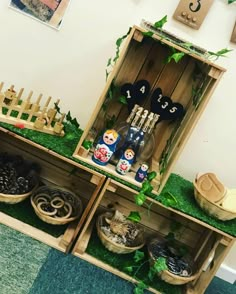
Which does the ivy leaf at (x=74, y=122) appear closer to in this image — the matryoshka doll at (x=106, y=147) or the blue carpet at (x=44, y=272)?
the matryoshka doll at (x=106, y=147)

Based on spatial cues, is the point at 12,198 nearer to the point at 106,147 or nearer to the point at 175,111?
the point at 106,147

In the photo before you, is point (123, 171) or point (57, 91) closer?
point (123, 171)

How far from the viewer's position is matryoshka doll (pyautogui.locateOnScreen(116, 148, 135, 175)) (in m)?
1.64

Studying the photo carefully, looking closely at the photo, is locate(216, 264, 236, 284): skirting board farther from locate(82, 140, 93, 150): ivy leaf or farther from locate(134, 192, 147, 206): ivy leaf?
locate(82, 140, 93, 150): ivy leaf

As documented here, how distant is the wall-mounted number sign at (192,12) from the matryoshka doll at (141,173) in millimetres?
713

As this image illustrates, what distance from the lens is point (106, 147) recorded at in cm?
162

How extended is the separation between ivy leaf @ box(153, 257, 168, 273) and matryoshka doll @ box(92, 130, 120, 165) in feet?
1.70

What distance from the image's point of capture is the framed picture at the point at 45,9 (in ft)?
5.69

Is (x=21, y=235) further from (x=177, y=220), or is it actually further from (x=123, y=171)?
(x=177, y=220)

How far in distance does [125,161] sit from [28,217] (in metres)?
0.57

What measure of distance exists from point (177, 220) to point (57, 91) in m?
0.94

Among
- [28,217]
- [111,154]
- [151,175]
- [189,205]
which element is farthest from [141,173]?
[28,217]

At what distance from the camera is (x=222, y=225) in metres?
1.65

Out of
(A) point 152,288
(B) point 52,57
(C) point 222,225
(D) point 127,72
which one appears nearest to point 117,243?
(A) point 152,288
